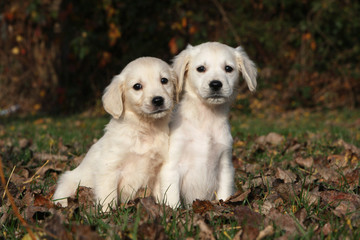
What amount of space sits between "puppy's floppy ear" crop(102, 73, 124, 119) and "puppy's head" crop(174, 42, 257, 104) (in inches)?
19.1

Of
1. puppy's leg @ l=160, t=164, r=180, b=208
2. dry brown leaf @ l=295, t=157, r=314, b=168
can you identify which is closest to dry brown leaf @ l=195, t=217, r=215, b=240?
puppy's leg @ l=160, t=164, r=180, b=208

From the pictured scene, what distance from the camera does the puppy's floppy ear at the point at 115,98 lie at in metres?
3.26

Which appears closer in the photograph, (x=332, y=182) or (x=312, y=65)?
(x=332, y=182)

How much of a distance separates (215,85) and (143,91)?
545 millimetres

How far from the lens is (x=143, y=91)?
10.7 feet

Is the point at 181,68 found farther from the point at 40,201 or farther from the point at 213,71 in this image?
the point at 40,201

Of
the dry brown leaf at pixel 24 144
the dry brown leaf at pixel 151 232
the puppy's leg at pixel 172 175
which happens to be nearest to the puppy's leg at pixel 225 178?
the puppy's leg at pixel 172 175

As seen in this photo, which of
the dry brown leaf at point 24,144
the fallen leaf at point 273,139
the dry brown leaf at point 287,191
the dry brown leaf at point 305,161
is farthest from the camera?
the fallen leaf at point 273,139

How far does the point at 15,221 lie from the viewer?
8.21ft

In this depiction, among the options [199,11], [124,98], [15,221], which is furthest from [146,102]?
[199,11]

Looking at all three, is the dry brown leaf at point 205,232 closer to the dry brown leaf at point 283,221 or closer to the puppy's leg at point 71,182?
the dry brown leaf at point 283,221

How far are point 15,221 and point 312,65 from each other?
404 inches

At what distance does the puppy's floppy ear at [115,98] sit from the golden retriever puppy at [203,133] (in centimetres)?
43

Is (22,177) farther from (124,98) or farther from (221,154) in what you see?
(221,154)
